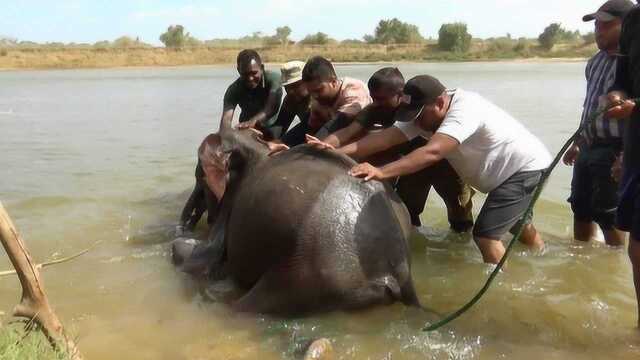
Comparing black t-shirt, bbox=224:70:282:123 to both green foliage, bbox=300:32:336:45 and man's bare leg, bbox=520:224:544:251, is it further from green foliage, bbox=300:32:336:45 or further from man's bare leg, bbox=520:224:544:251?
green foliage, bbox=300:32:336:45

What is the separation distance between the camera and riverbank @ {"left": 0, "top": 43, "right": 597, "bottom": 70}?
5250 cm

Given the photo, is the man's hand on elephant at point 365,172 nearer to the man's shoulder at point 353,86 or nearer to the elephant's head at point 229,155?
the elephant's head at point 229,155

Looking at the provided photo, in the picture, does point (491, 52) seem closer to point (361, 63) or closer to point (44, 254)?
point (361, 63)

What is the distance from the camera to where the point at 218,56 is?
56.2 metres

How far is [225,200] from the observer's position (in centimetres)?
525

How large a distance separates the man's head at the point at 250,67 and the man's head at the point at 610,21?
329 cm

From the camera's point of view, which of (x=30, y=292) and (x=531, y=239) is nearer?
(x=30, y=292)

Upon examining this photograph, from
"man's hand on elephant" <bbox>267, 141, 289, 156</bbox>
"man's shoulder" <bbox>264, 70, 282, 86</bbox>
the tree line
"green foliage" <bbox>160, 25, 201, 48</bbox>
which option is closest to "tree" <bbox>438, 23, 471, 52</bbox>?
the tree line

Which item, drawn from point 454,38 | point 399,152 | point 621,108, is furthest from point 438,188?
point 454,38

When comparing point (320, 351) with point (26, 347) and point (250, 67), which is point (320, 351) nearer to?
point (26, 347)

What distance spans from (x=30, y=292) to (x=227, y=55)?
54.2 meters

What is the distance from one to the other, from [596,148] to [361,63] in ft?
156

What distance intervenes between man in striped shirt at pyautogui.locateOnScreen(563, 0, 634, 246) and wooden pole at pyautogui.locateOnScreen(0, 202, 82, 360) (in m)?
3.88

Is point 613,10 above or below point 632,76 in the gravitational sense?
above
